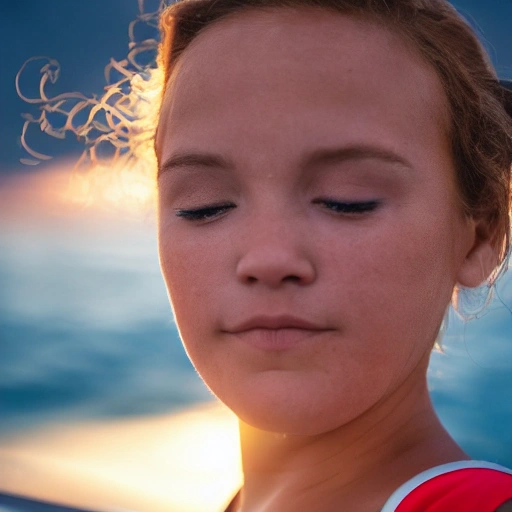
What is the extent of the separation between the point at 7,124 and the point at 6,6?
0.42 m

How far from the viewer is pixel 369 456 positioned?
1.01 metres

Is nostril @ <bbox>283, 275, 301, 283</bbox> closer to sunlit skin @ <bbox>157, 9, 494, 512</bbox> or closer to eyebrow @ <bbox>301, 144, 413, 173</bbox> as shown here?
sunlit skin @ <bbox>157, 9, 494, 512</bbox>

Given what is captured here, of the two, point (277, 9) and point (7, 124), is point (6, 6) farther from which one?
point (277, 9)

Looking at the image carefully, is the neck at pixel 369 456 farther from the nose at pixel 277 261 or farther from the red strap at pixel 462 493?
the nose at pixel 277 261

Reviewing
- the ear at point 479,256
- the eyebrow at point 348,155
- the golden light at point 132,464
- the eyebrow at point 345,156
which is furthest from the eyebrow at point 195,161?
the golden light at point 132,464

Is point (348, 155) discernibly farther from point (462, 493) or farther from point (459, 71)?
point (462, 493)

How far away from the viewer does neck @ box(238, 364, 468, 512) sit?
38.8 inches

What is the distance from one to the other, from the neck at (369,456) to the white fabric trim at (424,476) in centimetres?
4

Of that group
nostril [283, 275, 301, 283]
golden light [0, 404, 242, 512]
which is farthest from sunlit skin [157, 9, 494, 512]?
golden light [0, 404, 242, 512]

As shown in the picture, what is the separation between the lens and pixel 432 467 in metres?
0.96

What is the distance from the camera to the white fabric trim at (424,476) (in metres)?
0.89

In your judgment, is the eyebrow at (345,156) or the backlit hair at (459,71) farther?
the backlit hair at (459,71)

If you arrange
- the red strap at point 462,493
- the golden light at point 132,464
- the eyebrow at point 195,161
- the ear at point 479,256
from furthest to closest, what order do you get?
the golden light at point 132,464 < the ear at point 479,256 < the eyebrow at point 195,161 < the red strap at point 462,493

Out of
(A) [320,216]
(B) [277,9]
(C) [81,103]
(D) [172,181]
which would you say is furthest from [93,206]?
(A) [320,216]
